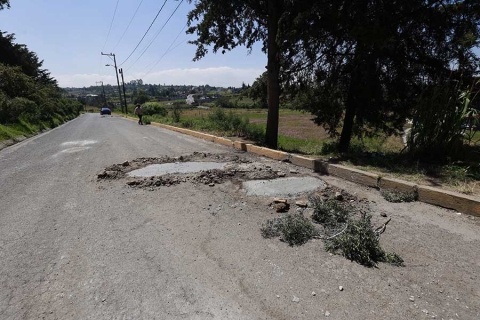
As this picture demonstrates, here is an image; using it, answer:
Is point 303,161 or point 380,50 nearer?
point 303,161

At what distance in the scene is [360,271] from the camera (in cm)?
270

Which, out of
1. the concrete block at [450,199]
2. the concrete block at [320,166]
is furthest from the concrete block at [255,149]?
the concrete block at [450,199]

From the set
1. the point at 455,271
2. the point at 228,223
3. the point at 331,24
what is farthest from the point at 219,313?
the point at 331,24

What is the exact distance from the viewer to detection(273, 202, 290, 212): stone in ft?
13.5

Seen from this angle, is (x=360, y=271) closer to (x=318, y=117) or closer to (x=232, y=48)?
(x=318, y=117)

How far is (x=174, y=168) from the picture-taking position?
22.4 feet

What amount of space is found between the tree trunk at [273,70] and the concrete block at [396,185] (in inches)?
253

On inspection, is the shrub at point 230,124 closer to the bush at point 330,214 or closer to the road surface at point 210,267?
the road surface at point 210,267

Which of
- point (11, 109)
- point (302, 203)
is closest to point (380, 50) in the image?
point (302, 203)

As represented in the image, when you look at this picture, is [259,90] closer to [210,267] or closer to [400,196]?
[400,196]

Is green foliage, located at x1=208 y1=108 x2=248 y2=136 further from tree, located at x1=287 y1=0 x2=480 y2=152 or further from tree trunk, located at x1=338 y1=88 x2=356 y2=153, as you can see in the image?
tree trunk, located at x1=338 y1=88 x2=356 y2=153

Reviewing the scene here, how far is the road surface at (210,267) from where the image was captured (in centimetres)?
230

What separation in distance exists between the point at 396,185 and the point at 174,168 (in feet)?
15.0

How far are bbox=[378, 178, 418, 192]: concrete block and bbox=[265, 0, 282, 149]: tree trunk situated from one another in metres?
6.43
